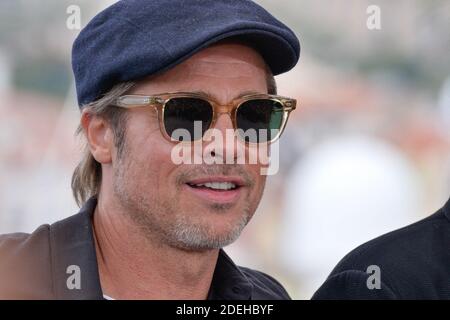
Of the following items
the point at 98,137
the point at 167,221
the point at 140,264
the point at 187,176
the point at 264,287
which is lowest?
the point at 264,287

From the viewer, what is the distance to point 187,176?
2.00 meters

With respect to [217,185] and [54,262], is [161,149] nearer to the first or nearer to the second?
[217,185]

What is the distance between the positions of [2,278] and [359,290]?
3.16 feet

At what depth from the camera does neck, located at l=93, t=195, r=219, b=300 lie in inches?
82.0

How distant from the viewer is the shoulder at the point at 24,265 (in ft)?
6.48

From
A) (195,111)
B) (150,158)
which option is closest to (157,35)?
(195,111)

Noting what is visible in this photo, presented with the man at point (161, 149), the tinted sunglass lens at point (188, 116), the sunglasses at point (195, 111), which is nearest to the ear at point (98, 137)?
the man at point (161, 149)

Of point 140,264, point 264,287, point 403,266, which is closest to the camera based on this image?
point 403,266

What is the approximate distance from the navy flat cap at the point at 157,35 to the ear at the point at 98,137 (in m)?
0.06

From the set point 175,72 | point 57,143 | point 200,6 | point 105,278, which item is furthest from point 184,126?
point 57,143

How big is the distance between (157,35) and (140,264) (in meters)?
0.64

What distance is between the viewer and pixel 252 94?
2.09 metres
